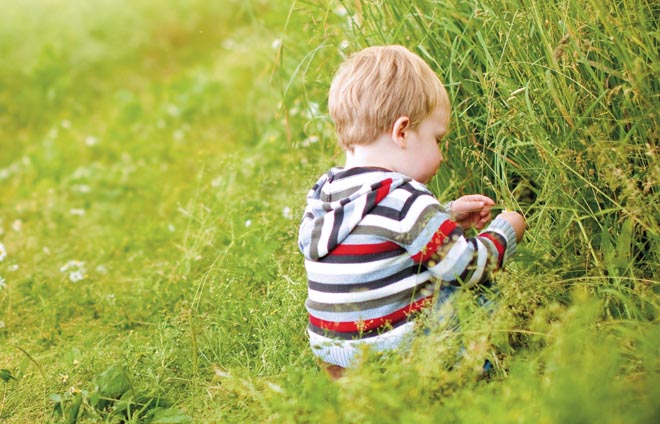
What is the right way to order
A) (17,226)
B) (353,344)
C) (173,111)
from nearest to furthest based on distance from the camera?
1. (353,344)
2. (17,226)
3. (173,111)

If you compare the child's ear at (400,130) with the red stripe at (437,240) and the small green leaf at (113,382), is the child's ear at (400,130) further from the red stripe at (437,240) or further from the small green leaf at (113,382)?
the small green leaf at (113,382)

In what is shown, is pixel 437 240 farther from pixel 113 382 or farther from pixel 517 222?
pixel 113 382

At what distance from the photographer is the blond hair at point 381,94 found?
216cm

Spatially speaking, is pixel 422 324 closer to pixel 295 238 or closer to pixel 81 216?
pixel 295 238

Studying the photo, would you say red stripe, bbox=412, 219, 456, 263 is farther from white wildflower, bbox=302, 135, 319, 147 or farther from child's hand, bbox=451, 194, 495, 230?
white wildflower, bbox=302, 135, 319, 147

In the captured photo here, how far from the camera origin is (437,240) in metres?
2.02

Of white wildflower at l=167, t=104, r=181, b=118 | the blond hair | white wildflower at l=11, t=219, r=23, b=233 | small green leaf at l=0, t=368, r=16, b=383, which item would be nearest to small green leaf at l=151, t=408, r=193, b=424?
small green leaf at l=0, t=368, r=16, b=383

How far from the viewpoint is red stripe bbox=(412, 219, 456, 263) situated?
6.62ft

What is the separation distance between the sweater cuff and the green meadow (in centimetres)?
8

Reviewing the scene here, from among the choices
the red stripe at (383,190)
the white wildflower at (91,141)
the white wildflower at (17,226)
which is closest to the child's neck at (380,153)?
the red stripe at (383,190)

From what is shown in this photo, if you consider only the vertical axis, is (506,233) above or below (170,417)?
above

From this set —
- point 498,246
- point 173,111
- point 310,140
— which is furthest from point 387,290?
point 173,111

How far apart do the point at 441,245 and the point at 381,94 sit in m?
0.44

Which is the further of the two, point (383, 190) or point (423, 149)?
point (423, 149)
